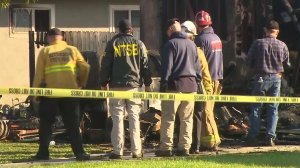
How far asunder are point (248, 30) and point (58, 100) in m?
6.48

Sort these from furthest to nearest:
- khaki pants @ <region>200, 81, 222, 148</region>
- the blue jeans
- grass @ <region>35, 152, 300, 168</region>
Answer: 1. the blue jeans
2. khaki pants @ <region>200, 81, 222, 148</region>
3. grass @ <region>35, 152, 300, 168</region>

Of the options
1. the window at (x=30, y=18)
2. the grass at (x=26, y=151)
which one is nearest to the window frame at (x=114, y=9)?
the window at (x=30, y=18)

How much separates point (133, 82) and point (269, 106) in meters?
2.95

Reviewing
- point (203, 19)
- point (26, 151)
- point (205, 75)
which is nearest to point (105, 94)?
point (205, 75)

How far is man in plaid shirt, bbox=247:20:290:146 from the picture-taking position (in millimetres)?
13383

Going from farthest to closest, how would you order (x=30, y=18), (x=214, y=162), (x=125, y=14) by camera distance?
1. (x=125, y=14)
2. (x=30, y=18)
3. (x=214, y=162)

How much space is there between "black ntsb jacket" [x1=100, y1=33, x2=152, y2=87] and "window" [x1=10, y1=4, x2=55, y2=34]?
45.2 ft

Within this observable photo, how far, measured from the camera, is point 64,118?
37.6 feet

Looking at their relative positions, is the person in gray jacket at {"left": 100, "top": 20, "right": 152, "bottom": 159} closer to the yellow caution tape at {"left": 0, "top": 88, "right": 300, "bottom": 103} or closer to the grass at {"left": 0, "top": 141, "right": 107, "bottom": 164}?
the yellow caution tape at {"left": 0, "top": 88, "right": 300, "bottom": 103}

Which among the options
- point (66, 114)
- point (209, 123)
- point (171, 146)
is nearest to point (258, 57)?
point (209, 123)

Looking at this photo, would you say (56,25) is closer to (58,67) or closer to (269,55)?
(269,55)

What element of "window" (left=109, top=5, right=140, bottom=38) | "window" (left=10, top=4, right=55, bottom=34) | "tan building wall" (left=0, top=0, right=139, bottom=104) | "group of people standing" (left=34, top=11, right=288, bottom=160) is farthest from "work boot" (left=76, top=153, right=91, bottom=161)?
"window" (left=109, top=5, right=140, bottom=38)

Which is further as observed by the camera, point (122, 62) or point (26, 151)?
point (26, 151)

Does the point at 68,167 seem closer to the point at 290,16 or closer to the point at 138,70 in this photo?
the point at 138,70
